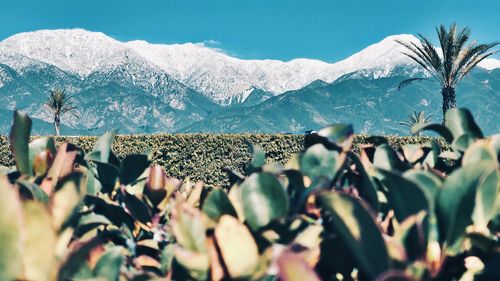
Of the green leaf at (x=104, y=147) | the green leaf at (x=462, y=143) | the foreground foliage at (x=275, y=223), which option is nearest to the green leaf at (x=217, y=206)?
the foreground foliage at (x=275, y=223)

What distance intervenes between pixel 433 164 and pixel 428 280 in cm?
86

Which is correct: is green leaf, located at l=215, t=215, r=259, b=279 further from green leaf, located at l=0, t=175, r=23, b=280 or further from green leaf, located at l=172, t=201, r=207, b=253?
green leaf, located at l=0, t=175, r=23, b=280

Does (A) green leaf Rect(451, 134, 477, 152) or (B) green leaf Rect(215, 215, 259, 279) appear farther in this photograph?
(A) green leaf Rect(451, 134, 477, 152)

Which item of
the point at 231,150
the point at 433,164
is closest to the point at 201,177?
the point at 231,150

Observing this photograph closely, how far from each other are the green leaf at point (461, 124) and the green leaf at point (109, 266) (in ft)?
3.78

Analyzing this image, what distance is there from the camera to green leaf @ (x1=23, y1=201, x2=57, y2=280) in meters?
0.86

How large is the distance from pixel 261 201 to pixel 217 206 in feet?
0.36

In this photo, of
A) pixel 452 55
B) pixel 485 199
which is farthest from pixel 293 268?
pixel 452 55

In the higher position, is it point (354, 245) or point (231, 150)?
point (354, 245)

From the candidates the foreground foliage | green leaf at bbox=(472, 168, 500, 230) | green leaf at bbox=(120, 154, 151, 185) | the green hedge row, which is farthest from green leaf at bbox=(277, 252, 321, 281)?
the green hedge row

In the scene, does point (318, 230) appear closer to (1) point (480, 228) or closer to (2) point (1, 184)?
(1) point (480, 228)

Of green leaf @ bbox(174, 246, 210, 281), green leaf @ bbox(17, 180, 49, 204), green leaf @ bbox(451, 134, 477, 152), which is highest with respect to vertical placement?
green leaf @ bbox(451, 134, 477, 152)

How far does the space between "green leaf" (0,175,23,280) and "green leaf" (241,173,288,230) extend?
461mm

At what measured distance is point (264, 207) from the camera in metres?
1.10
